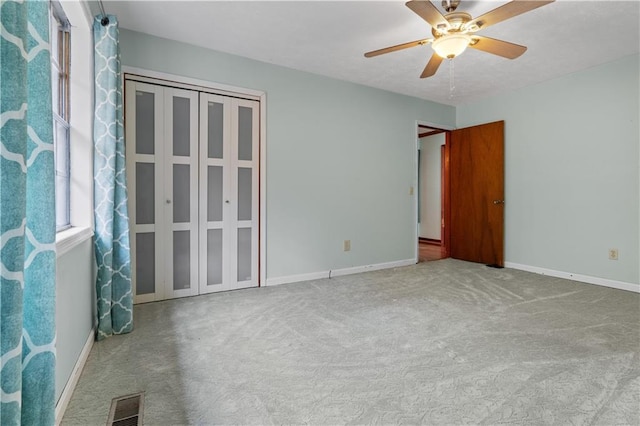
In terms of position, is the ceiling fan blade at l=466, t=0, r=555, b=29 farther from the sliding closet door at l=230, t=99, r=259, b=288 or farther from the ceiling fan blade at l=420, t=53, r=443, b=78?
the sliding closet door at l=230, t=99, r=259, b=288

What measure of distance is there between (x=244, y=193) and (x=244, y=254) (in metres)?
0.62

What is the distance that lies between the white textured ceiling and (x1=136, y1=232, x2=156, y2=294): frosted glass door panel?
178 centimetres

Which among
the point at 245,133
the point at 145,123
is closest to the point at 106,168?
the point at 145,123

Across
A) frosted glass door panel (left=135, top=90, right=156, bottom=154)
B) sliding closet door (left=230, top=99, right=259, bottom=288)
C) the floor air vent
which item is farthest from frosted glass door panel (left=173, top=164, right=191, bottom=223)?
the floor air vent

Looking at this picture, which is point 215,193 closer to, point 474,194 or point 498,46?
point 498,46

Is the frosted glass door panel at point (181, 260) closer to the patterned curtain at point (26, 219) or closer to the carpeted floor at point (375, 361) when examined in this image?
the carpeted floor at point (375, 361)

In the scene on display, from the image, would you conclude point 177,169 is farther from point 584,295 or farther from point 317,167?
point 584,295

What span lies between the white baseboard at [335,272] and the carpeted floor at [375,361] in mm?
445

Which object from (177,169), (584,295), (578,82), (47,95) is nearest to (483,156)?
(578,82)

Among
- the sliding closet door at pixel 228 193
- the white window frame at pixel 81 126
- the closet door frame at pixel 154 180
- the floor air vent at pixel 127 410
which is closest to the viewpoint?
the floor air vent at pixel 127 410

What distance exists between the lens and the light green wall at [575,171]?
131 inches

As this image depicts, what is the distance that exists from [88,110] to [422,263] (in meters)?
4.10

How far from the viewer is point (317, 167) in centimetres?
375

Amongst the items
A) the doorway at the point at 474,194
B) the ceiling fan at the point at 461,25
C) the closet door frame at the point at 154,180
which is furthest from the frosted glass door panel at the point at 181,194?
the doorway at the point at 474,194
